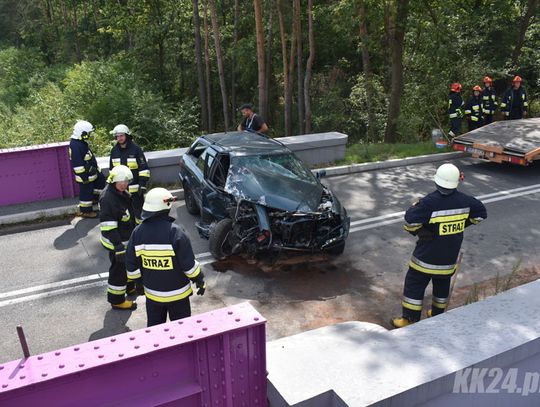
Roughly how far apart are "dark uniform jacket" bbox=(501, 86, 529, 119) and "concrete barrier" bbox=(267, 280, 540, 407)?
11.9 meters

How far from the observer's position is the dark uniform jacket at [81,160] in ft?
28.6

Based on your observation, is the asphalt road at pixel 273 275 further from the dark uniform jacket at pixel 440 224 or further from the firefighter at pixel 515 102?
the firefighter at pixel 515 102

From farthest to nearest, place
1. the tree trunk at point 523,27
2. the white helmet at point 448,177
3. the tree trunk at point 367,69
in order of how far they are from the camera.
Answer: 1. the tree trunk at point 523,27
2. the tree trunk at point 367,69
3. the white helmet at point 448,177

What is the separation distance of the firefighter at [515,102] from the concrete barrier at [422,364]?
11866 millimetres

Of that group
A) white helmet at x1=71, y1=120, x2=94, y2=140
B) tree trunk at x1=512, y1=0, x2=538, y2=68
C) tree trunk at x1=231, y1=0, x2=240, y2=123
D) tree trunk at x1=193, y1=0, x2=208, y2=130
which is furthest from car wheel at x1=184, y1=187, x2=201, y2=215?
tree trunk at x1=231, y1=0, x2=240, y2=123

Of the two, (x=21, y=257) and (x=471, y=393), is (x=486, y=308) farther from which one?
(x=21, y=257)

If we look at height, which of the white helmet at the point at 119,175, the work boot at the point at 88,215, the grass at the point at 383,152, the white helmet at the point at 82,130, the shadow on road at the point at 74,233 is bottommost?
the shadow on road at the point at 74,233

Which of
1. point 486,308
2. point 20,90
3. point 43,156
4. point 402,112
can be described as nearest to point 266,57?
point 402,112

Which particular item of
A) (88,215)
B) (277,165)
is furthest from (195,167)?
(88,215)

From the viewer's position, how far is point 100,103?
706 inches

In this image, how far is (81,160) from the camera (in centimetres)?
875

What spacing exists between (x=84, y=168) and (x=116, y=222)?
3.42 meters

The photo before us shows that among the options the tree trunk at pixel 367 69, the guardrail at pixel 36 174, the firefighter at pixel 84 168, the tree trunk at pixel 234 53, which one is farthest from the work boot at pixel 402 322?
the tree trunk at pixel 234 53

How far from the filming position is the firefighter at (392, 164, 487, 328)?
16.8 ft
